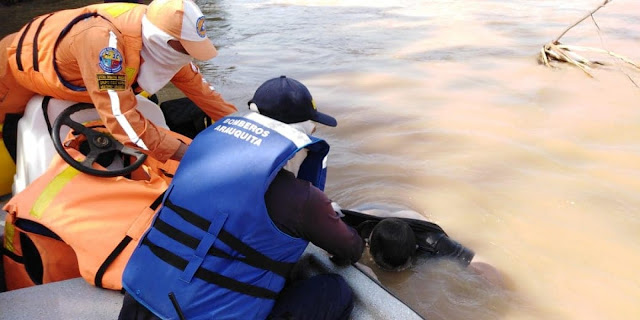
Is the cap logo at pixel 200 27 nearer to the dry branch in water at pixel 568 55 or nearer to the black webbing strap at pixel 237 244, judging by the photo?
the black webbing strap at pixel 237 244

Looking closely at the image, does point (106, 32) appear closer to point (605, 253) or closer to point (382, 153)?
point (382, 153)

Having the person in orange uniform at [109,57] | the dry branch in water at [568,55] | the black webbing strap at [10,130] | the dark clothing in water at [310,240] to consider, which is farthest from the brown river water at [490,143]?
the black webbing strap at [10,130]

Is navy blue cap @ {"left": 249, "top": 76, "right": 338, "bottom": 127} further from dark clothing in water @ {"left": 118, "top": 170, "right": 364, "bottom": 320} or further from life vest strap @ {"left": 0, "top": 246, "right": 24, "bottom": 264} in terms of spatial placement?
life vest strap @ {"left": 0, "top": 246, "right": 24, "bottom": 264}

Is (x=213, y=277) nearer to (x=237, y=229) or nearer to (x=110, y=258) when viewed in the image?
(x=237, y=229)

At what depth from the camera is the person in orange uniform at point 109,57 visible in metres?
2.34

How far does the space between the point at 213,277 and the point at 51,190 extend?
88cm

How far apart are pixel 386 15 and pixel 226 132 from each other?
7883 millimetres

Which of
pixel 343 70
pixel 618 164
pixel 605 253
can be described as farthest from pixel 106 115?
pixel 343 70

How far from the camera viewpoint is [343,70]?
606 centimetres

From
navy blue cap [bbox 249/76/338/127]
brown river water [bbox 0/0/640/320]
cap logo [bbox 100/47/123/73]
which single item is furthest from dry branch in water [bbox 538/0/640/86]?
cap logo [bbox 100/47/123/73]

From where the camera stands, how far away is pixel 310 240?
1.77m

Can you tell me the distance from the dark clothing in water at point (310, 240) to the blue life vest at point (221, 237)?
53 millimetres

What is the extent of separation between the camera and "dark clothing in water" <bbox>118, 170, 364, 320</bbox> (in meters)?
1.69

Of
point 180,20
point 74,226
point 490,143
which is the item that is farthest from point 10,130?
point 490,143
